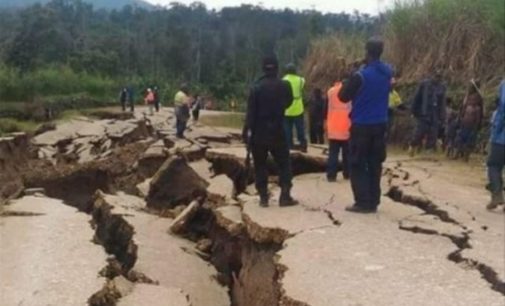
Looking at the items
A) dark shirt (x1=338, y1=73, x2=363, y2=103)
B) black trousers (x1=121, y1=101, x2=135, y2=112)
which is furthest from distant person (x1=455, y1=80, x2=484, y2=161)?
black trousers (x1=121, y1=101, x2=135, y2=112)

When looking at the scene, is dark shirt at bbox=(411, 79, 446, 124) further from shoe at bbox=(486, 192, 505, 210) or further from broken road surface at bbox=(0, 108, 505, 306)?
shoe at bbox=(486, 192, 505, 210)

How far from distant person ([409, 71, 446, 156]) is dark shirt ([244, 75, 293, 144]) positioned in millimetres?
6229

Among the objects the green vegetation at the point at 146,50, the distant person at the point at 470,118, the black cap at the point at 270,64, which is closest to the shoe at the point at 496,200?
the black cap at the point at 270,64

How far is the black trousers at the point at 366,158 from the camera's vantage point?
7.58 metres

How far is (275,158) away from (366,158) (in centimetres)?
94

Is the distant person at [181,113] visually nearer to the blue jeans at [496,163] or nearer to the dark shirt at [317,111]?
the dark shirt at [317,111]

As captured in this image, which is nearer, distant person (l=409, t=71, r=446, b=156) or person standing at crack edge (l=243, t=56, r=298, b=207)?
person standing at crack edge (l=243, t=56, r=298, b=207)

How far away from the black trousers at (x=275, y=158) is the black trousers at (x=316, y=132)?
7279 millimetres

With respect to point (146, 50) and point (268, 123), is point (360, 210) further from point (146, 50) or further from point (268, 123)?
point (146, 50)

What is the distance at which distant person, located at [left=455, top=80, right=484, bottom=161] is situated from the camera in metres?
12.9

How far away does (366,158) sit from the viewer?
7.66 metres

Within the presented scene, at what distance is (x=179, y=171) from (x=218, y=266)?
2748 millimetres

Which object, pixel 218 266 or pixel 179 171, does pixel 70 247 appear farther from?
pixel 179 171

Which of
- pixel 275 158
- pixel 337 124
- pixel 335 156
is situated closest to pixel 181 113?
pixel 335 156
